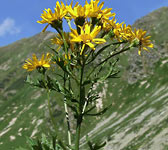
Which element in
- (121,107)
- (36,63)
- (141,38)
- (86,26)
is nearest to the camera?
(86,26)

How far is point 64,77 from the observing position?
549 cm

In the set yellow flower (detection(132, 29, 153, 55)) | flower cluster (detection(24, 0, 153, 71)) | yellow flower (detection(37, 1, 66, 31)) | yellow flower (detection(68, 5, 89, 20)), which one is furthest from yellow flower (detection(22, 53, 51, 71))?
yellow flower (detection(132, 29, 153, 55))

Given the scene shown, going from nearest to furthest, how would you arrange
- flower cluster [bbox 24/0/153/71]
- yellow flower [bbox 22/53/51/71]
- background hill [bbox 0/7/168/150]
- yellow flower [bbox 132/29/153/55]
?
flower cluster [bbox 24/0/153/71]
yellow flower [bbox 132/29/153/55]
yellow flower [bbox 22/53/51/71]
background hill [bbox 0/7/168/150]

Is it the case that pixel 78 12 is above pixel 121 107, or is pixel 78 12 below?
above

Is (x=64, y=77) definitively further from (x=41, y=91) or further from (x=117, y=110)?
(x=41, y=91)

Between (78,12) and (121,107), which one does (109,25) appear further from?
(121,107)

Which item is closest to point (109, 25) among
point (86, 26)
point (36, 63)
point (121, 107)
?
point (86, 26)

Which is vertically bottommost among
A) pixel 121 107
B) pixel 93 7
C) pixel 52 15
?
pixel 121 107

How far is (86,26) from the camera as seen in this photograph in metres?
4.44

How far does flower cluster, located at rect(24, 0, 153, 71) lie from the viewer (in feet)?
14.2

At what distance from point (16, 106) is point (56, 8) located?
13778cm

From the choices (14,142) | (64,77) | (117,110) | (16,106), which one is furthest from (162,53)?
(64,77)

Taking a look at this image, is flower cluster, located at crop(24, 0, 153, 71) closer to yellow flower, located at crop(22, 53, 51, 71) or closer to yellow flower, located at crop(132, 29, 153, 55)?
yellow flower, located at crop(132, 29, 153, 55)

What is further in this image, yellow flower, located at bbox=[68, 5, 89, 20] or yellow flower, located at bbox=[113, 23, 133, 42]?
yellow flower, located at bbox=[113, 23, 133, 42]
